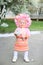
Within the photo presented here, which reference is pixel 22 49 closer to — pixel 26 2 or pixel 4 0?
pixel 4 0

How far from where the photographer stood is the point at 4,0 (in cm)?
1423

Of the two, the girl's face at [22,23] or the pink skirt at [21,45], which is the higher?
the girl's face at [22,23]

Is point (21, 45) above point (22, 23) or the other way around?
the other way around

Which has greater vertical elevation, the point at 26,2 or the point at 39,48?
the point at 39,48

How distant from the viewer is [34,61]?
7703mm

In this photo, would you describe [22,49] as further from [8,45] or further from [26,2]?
[26,2]

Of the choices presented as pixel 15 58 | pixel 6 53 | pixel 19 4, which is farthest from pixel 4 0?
pixel 15 58

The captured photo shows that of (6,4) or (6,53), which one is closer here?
(6,53)

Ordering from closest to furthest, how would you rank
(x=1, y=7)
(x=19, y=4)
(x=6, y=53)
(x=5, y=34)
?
(x=6, y=53)
(x=5, y=34)
(x=1, y=7)
(x=19, y=4)

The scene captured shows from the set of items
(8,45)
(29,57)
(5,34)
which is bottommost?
(5,34)

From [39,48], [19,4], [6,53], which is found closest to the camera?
[6,53]

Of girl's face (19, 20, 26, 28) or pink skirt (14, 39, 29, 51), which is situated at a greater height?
girl's face (19, 20, 26, 28)

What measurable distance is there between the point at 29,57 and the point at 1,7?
6.77 metres

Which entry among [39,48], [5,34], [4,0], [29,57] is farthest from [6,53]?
[4,0]
